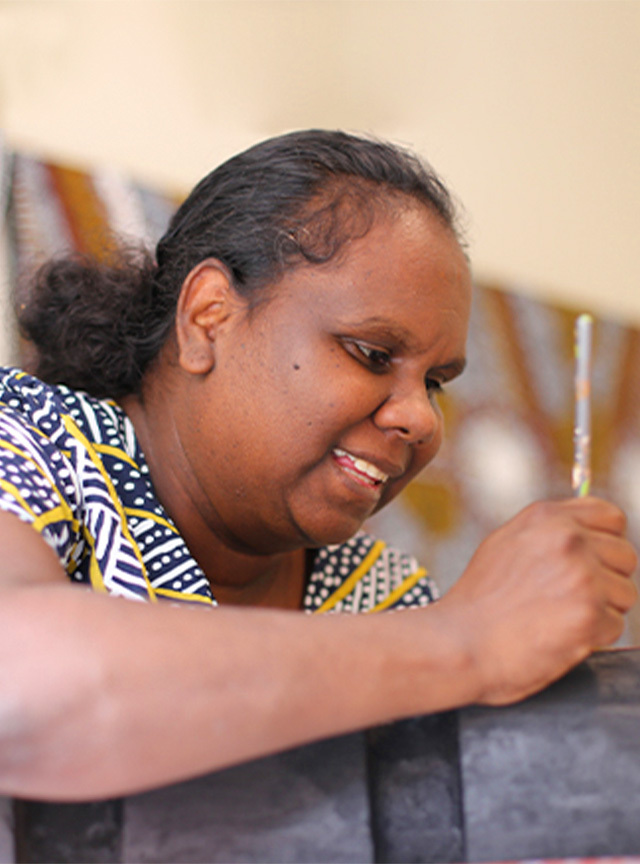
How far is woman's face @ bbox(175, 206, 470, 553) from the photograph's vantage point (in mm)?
849

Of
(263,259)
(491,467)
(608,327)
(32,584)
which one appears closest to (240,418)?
(263,259)

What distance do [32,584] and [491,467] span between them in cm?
149

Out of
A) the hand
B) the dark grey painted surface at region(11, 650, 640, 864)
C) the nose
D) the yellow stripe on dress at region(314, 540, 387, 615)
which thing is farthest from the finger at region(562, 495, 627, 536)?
the yellow stripe on dress at region(314, 540, 387, 615)

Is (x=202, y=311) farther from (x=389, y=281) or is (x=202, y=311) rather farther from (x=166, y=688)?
(x=166, y=688)

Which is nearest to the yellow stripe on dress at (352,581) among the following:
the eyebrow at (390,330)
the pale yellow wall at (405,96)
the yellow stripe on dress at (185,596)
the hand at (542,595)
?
the yellow stripe on dress at (185,596)

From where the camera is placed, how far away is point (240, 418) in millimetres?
884

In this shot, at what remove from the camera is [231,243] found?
0.96 meters

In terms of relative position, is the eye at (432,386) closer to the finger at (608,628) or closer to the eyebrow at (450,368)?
the eyebrow at (450,368)

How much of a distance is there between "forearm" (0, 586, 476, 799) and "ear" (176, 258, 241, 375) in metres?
0.45

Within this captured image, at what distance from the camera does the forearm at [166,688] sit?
0.47 m

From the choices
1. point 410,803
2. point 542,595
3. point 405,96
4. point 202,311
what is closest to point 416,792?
point 410,803

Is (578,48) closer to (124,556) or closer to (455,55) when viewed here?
(455,55)

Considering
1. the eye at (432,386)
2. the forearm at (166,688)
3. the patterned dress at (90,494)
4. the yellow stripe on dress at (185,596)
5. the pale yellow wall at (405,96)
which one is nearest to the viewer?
the forearm at (166,688)

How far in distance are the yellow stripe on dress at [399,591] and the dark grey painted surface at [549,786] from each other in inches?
24.7
